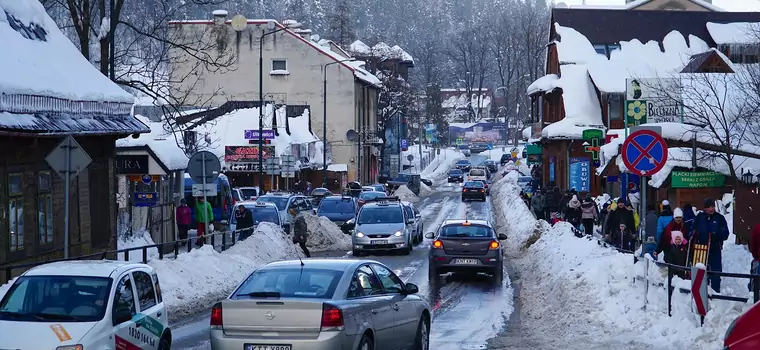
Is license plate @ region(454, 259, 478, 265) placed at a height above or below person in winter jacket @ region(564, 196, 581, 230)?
below

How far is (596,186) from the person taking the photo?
55.9m

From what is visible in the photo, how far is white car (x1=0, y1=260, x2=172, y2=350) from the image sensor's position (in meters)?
9.98

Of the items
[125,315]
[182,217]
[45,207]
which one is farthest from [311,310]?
[182,217]

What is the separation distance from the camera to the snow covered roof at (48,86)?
1808cm

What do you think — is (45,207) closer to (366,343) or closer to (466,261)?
(466,261)

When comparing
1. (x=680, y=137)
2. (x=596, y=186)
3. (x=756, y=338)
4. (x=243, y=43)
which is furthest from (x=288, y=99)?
(x=756, y=338)

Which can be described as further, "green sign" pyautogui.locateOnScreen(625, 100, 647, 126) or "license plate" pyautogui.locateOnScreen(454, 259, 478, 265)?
"green sign" pyautogui.locateOnScreen(625, 100, 647, 126)

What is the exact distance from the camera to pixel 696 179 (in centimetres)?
2927

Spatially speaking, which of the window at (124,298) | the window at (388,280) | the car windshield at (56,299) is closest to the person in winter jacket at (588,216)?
the window at (388,280)

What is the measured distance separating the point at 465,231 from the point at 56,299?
1588 cm

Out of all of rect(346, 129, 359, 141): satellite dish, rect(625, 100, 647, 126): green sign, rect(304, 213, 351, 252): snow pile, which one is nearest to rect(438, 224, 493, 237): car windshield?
rect(304, 213, 351, 252): snow pile

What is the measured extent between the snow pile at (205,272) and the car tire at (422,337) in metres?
6.00

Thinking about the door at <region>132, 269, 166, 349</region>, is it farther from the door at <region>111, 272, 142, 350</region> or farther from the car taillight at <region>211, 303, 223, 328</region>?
the car taillight at <region>211, 303, 223, 328</region>

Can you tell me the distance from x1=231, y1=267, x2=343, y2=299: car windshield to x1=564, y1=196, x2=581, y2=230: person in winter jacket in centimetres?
2581
